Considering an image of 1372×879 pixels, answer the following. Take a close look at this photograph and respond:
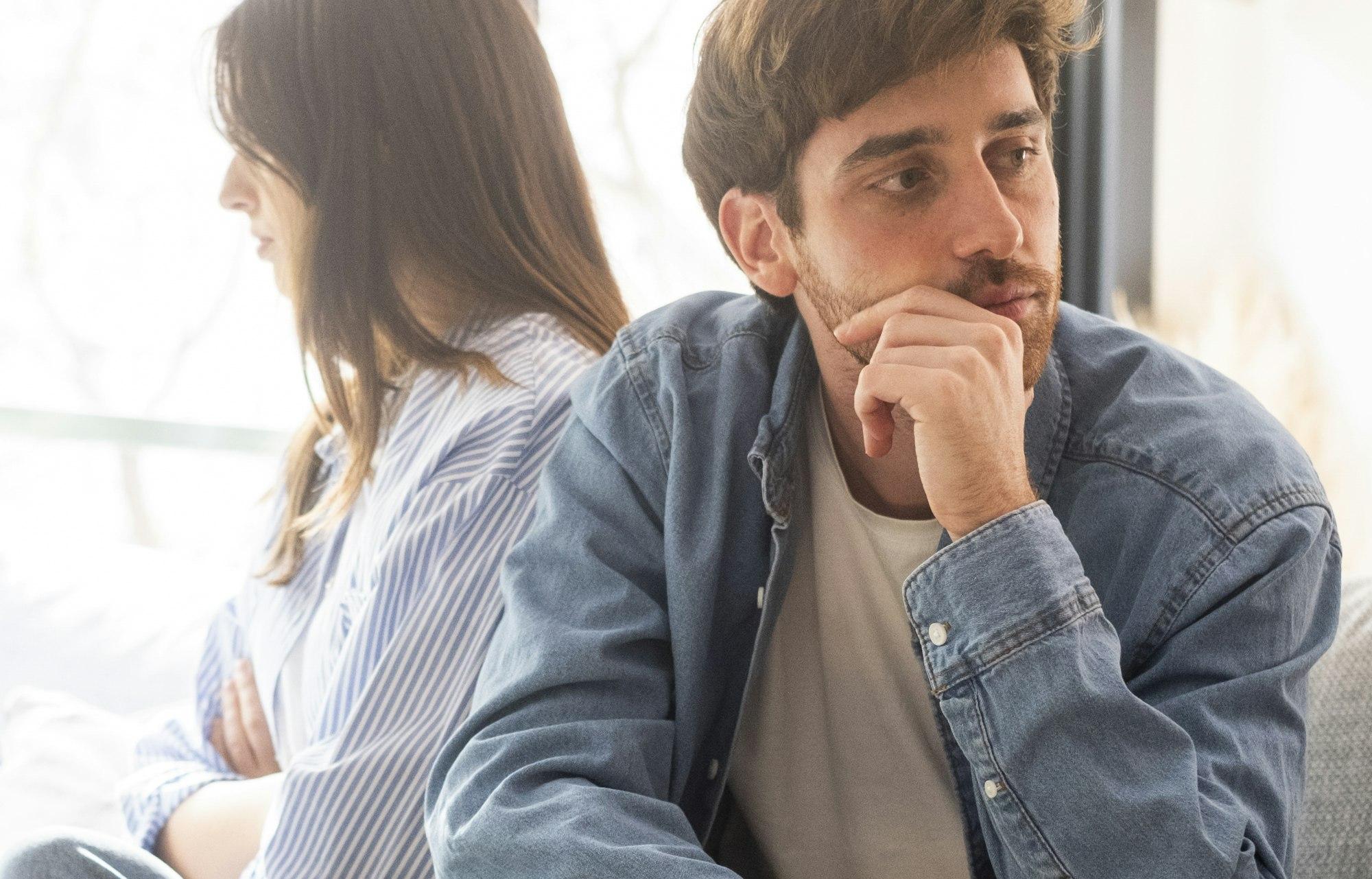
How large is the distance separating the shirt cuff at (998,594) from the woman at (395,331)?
0.47 meters

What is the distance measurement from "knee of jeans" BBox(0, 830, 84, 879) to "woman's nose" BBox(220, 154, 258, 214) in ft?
2.53

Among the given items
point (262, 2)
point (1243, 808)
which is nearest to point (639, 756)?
point (1243, 808)

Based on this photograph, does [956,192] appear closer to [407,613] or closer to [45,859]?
[407,613]

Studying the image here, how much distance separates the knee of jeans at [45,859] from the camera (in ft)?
3.53

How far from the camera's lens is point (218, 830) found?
1396 mm

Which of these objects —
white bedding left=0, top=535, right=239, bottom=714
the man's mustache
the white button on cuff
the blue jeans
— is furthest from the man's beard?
white bedding left=0, top=535, right=239, bottom=714

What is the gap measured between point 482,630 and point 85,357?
79.8 inches

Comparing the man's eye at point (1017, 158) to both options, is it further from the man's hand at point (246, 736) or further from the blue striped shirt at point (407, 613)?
the man's hand at point (246, 736)

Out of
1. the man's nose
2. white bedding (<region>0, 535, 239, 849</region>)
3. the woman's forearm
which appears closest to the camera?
the man's nose

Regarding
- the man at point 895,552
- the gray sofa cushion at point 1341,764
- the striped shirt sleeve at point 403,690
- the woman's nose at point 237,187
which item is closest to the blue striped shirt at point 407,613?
the striped shirt sleeve at point 403,690

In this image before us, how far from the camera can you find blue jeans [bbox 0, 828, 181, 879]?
1.08 metres

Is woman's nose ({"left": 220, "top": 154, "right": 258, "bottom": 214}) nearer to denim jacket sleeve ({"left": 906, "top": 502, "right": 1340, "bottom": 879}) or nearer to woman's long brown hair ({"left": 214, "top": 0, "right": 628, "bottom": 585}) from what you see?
woman's long brown hair ({"left": 214, "top": 0, "right": 628, "bottom": 585})

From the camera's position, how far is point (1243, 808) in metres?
0.90

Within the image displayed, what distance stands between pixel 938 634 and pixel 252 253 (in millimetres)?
2200
